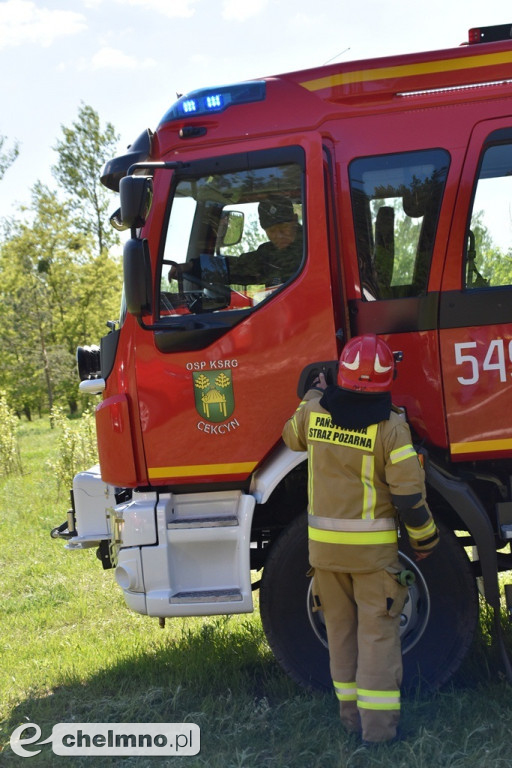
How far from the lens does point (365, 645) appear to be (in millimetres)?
3686

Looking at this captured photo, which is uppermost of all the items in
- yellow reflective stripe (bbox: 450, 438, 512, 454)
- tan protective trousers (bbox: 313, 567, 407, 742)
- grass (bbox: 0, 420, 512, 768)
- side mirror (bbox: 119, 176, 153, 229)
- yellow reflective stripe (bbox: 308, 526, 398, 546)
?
side mirror (bbox: 119, 176, 153, 229)

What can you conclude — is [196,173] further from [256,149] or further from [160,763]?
[160,763]

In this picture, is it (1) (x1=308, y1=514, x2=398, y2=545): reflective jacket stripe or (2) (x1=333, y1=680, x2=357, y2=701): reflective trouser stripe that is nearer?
(1) (x1=308, y1=514, x2=398, y2=545): reflective jacket stripe

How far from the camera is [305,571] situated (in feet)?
13.8

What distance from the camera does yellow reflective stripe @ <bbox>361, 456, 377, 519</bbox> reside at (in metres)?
3.64

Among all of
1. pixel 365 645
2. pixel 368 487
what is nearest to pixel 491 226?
pixel 368 487

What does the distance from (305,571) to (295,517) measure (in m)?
0.29

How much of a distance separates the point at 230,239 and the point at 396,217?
0.87m

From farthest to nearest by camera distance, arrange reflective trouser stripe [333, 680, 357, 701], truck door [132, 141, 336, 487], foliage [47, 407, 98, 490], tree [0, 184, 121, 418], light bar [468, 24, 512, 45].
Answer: tree [0, 184, 121, 418], foliage [47, 407, 98, 490], light bar [468, 24, 512, 45], truck door [132, 141, 336, 487], reflective trouser stripe [333, 680, 357, 701]

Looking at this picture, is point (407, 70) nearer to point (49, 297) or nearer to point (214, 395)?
point (214, 395)

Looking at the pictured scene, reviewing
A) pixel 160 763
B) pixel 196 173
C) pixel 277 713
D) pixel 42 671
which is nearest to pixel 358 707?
pixel 277 713

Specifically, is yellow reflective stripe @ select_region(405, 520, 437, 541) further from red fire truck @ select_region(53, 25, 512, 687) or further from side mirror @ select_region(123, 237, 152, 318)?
side mirror @ select_region(123, 237, 152, 318)

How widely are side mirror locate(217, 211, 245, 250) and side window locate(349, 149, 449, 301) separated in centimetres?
61

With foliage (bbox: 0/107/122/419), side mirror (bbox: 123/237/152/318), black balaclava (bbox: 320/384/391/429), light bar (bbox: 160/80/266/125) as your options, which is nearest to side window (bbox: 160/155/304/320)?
side mirror (bbox: 123/237/152/318)
